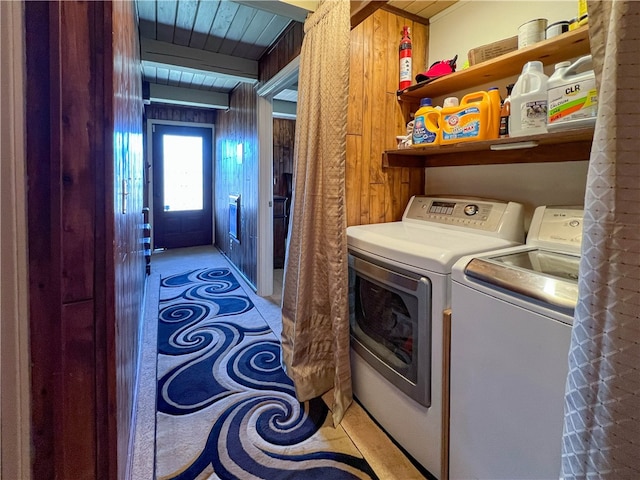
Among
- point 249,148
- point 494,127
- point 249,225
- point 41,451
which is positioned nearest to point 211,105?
point 249,148

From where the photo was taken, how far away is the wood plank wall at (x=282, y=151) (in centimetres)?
455

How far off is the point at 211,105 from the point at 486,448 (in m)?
4.75

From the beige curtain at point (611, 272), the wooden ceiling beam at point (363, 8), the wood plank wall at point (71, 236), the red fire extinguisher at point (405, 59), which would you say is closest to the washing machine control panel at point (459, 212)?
the red fire extinguisher at point (405, 59)

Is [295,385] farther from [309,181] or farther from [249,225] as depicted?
[249,225]

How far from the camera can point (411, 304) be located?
3.98 feet

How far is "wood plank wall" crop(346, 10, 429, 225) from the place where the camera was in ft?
5.69

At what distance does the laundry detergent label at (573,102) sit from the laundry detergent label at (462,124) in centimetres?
30

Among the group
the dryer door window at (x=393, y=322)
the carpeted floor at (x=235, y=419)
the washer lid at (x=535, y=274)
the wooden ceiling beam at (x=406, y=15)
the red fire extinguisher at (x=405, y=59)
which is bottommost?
the carpeted floor at (x=235, y=419)

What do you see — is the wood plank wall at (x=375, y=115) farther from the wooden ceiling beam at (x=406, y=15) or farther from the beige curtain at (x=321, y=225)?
the beige curtain at (x=321, y=225)

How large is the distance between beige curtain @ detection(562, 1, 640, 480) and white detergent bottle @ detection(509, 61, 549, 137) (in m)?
0.67

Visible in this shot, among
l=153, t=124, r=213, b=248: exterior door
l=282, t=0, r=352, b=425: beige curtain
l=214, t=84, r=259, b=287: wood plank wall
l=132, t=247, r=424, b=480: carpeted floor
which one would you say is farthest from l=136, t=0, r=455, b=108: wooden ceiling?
l=132, t=247, r=424, b=480: carpeted floor

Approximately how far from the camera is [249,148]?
133 inches

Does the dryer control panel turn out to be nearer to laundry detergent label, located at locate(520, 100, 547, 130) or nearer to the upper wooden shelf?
laundry detergent label, located at locate(520, 100, 547, 130)

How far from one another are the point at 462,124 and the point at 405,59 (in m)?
0.63
